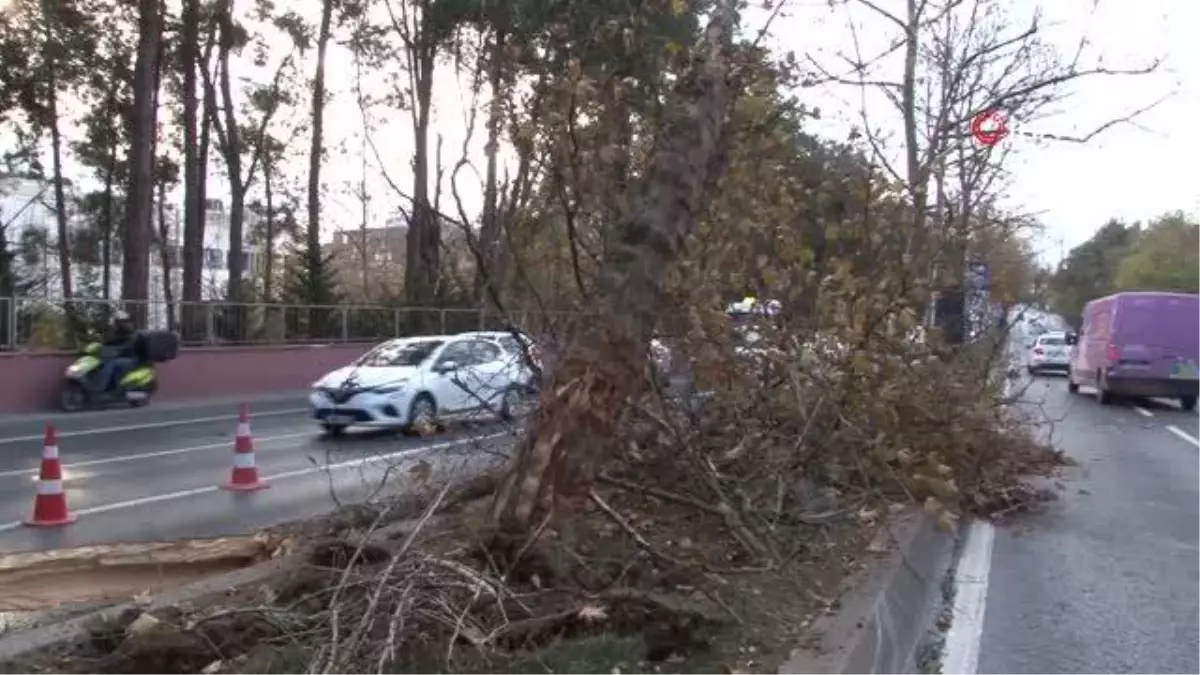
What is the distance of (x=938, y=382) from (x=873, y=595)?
440 centimetres

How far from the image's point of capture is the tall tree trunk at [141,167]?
26.3 m

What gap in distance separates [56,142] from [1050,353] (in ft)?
106

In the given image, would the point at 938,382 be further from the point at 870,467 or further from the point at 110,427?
the point at 110,427

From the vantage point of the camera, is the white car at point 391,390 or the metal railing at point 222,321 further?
the metal railing at point 222,321

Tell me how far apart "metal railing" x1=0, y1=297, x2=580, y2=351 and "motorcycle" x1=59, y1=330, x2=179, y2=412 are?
93 centimetres

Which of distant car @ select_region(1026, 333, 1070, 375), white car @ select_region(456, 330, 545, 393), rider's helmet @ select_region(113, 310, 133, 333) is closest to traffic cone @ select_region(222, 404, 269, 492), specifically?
white car @ select_region(456, 330, 545, 393)

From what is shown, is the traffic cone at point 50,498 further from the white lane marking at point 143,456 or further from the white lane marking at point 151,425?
the white lane marking at point 151,425

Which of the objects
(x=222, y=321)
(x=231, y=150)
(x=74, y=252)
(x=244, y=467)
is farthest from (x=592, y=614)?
(x=74, y=252)

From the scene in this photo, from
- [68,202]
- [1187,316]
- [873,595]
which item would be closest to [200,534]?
[873,595]

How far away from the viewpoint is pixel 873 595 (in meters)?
6.12

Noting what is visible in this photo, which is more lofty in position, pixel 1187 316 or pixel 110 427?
pixel 1187 316

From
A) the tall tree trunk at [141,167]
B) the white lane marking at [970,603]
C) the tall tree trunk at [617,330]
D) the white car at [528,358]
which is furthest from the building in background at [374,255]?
the tall tree trunk at [617,330]

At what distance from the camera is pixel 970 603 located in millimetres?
7715

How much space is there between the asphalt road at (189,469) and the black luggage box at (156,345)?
1342mm
